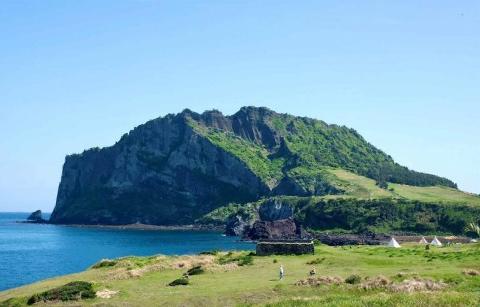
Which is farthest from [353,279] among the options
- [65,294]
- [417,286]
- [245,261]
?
[65,294]

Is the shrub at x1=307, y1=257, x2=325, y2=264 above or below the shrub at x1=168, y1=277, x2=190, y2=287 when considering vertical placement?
above

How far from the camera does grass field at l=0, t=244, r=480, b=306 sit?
41938mm

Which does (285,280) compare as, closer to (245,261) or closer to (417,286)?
(417,286)

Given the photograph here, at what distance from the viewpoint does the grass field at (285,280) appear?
138 feet

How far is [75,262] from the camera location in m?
142

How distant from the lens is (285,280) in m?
56.5

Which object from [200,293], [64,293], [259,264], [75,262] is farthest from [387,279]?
[75,262]

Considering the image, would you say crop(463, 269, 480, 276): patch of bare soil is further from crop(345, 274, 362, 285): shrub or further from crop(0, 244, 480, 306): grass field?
crop(345, 274, 362, 285): shrub

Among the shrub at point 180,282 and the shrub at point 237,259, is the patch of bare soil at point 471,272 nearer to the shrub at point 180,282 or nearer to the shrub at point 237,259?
the shrub at point 237,259

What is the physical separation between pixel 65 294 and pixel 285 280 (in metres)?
20.3

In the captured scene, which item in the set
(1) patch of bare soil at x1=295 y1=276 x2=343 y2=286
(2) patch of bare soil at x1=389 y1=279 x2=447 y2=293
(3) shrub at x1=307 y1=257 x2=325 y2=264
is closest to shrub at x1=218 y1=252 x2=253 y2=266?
(3) shrub at x1=307 y1=257 x2=325 y2=264

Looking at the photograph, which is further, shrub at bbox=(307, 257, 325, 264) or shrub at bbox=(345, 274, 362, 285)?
shrub at bbox=(307, 257, 325, 264)

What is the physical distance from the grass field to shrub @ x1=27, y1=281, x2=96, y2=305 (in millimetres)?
1128

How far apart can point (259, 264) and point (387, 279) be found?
20767mm
